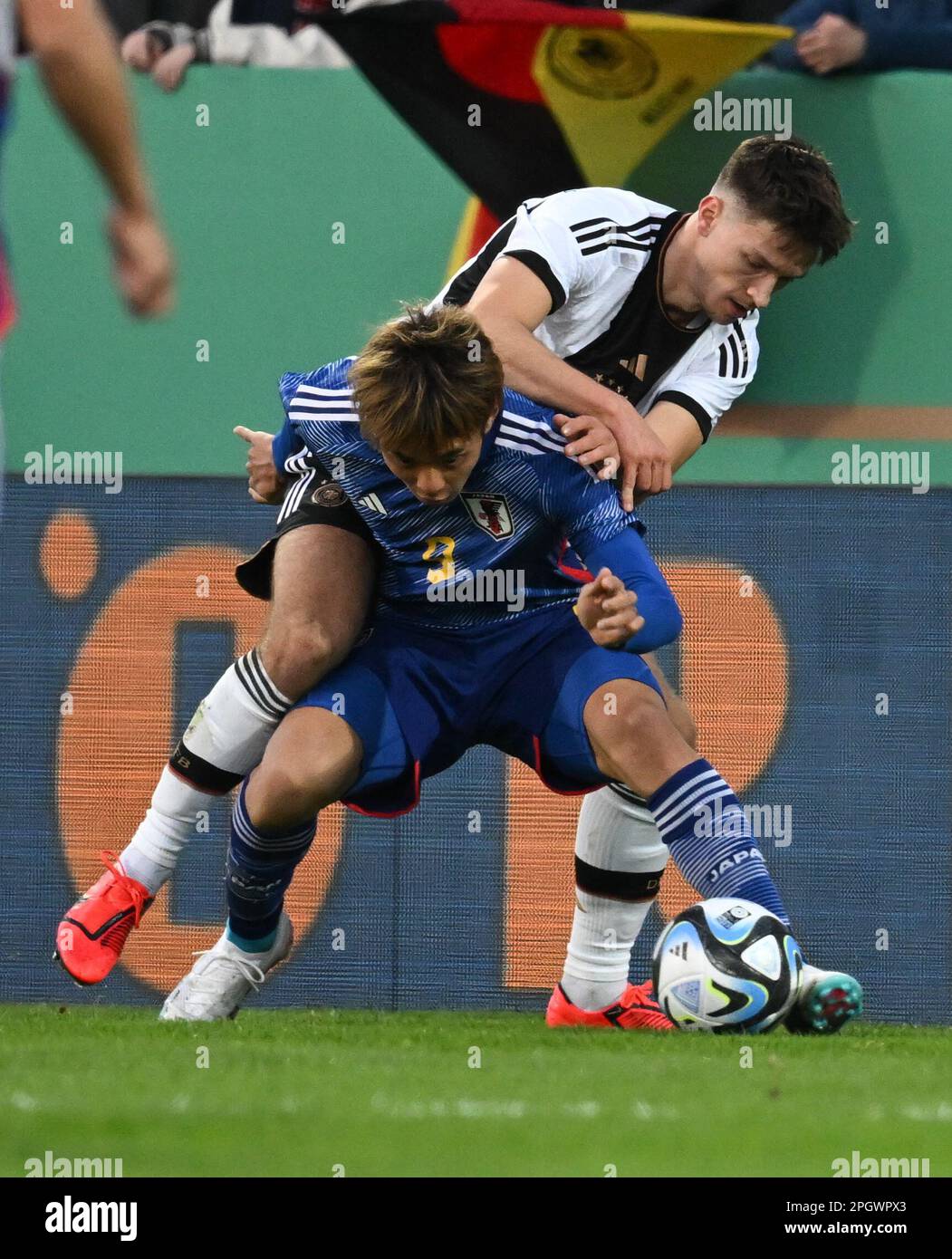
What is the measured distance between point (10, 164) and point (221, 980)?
3.33 meters

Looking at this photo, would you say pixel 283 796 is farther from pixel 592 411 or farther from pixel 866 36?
pixel 866 36

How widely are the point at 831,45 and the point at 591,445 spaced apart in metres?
3.00

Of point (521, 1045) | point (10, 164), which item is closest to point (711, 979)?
point (521, 1045)

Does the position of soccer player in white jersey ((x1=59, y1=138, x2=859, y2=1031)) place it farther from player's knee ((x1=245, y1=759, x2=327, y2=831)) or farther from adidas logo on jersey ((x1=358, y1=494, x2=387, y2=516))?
player's knee ((x1=245, y1=759, x2=327, y2=831))

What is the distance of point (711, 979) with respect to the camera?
12.3 feet

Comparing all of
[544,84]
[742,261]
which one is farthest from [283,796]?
[544,84]

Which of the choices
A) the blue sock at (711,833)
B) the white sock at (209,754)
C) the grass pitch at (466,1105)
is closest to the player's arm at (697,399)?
the blue sock at (711,833)

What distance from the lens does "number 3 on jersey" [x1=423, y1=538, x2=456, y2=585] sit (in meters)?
4.07

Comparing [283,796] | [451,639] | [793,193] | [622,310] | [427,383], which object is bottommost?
[283,796]

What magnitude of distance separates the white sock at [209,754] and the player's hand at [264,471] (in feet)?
1.52

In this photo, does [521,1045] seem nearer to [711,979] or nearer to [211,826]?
[711,979]

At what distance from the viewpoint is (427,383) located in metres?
3.62

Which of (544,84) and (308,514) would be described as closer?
(308,514)

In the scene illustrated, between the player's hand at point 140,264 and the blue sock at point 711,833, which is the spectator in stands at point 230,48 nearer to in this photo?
the blue sock at point 711,833
